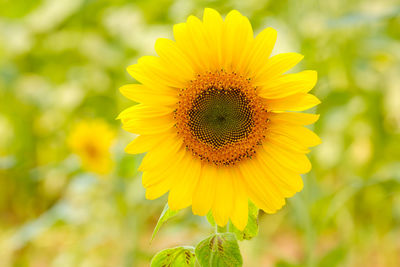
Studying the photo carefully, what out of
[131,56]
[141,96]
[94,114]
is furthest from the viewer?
[94,114]

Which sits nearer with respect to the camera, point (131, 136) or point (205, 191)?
point (205, 191)

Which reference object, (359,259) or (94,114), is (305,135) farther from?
(94,114)

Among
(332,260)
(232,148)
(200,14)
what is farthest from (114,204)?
(232,148)

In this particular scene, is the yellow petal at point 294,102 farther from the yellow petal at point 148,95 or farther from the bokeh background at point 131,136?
the bokeh background at point 131,136

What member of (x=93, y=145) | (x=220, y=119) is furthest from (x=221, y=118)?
(x=93, y=145)

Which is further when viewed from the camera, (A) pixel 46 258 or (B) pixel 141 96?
(A) pixel 46 258

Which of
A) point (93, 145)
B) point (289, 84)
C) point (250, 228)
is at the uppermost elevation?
point (289, 84)

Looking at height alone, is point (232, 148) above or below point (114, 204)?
above

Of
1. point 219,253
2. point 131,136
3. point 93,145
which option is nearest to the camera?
point 219,253

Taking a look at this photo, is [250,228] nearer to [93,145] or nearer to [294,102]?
[294,102]
